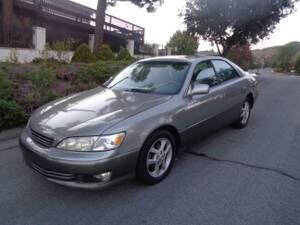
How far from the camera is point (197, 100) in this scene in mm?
3537

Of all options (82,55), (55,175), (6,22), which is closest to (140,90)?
(55,175)

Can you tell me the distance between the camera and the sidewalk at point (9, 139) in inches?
158

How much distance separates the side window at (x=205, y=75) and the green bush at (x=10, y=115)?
10.1 ft

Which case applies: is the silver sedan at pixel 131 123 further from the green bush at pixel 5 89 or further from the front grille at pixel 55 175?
the green bush at pixel 5 89

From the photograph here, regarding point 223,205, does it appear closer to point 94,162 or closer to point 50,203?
point 94,162

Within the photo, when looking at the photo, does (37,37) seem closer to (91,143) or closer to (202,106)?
(202,106)

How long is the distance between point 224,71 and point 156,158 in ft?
7.77

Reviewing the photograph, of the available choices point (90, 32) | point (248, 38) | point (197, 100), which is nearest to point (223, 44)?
point (248, 38)

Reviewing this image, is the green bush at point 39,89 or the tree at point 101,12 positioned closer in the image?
the green bush at point 39,89

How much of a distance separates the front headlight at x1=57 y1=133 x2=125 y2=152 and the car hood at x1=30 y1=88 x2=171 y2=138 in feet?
0.19

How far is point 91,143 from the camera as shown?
2.47 metres

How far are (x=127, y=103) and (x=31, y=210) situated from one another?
1.50 metres

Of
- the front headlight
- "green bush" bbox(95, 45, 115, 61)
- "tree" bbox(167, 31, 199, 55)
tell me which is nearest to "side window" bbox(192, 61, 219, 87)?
the front headlight

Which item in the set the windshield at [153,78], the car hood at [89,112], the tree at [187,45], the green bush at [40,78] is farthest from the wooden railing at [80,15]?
the car hood at [89,112]
